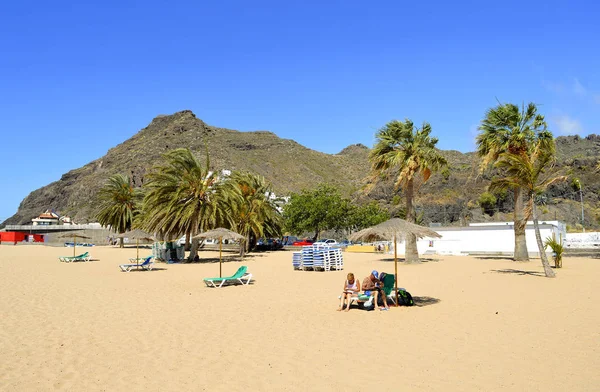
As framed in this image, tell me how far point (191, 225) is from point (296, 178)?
101m

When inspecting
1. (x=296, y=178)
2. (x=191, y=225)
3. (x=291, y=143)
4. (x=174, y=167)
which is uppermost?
(x=291, y=143)

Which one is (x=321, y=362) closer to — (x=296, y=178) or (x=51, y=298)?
(x=51, y=298)

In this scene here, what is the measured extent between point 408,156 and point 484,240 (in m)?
14.3

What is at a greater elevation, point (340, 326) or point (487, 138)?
point (487, 138)

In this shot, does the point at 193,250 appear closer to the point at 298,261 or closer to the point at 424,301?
the point at 298,261

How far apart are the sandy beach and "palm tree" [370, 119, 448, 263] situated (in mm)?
11362

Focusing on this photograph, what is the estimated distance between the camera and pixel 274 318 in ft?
34.0

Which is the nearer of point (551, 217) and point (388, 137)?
point (388, 137)

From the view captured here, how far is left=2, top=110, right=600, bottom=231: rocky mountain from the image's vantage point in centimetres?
8012

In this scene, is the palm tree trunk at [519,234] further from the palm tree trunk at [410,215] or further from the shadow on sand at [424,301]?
the shadow on sand at [424,301]

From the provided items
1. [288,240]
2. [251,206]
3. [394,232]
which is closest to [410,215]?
[394,232]

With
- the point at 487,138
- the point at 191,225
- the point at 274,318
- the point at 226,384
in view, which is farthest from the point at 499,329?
the point at 191,225

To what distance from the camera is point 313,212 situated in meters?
51.2

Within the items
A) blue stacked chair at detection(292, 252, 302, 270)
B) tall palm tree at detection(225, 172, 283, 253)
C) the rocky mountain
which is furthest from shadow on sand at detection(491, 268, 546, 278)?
the rocky mountain
